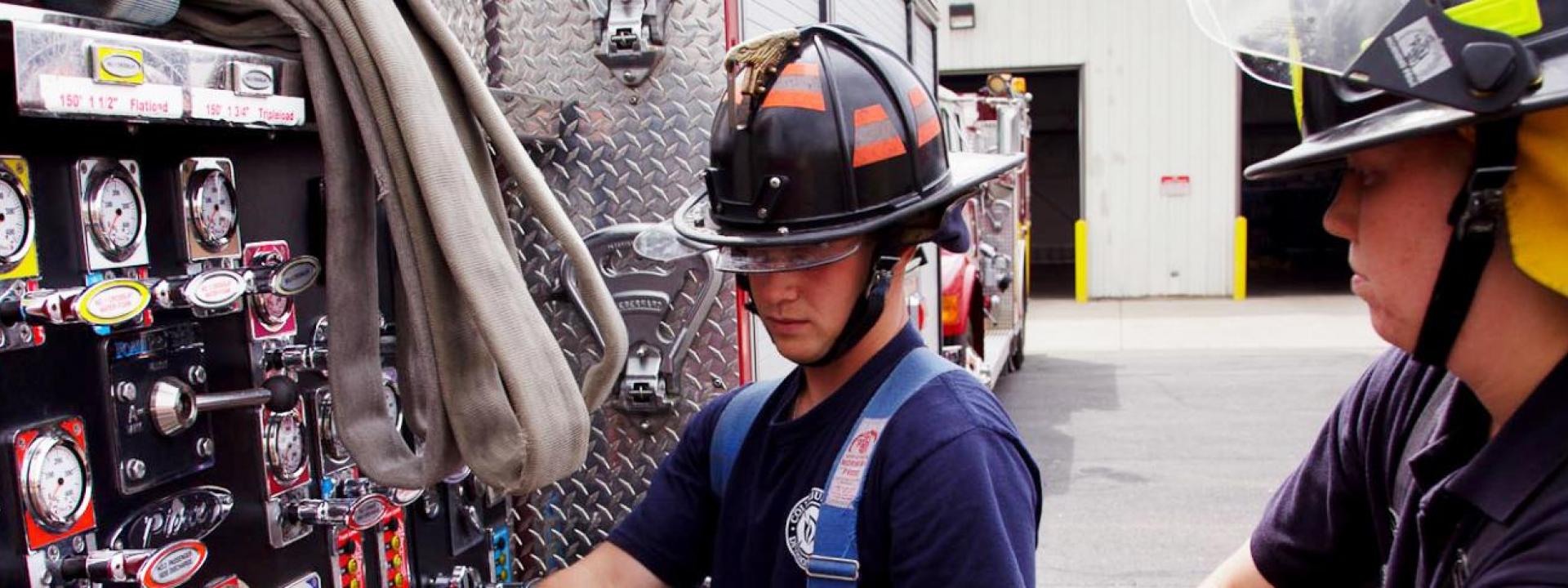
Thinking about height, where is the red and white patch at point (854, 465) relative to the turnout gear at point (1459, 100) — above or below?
below

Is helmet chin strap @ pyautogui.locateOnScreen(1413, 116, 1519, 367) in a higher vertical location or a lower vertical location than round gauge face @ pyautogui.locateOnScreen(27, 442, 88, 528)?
higher

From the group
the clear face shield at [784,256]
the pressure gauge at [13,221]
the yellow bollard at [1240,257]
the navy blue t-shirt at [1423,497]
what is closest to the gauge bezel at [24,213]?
the pressure gauge at [13,221]

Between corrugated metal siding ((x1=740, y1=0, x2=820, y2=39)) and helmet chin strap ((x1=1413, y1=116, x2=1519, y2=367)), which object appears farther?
corrugated metal siding ((x1=740, y1=0, x2=820, y2=39))

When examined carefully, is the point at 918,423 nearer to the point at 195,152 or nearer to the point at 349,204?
the point at 349,204

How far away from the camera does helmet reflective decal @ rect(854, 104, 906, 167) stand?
6.19ft

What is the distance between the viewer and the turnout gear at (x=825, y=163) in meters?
1.88

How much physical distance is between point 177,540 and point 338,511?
278mm

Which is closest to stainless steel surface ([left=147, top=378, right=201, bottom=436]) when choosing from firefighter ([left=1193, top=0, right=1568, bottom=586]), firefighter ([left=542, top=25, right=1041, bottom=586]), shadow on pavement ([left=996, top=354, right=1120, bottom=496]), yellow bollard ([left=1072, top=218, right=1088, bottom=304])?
firefighter ([left=542, top=25, right=1041, bottom=586])

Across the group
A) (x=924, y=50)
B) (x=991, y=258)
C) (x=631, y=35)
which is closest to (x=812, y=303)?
(x=631, y=35)

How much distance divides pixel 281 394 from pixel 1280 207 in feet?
90.1

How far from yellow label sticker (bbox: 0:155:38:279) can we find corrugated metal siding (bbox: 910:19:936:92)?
13.0 ft

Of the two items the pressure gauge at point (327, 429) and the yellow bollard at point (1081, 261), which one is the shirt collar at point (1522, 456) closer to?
the pressure gauge at point (327, 429)

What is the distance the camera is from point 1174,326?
14289mm

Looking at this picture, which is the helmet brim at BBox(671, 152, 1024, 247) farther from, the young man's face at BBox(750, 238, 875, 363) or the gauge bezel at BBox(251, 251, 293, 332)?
the gauge bezel at BBox(251, 251, 293, 332)
